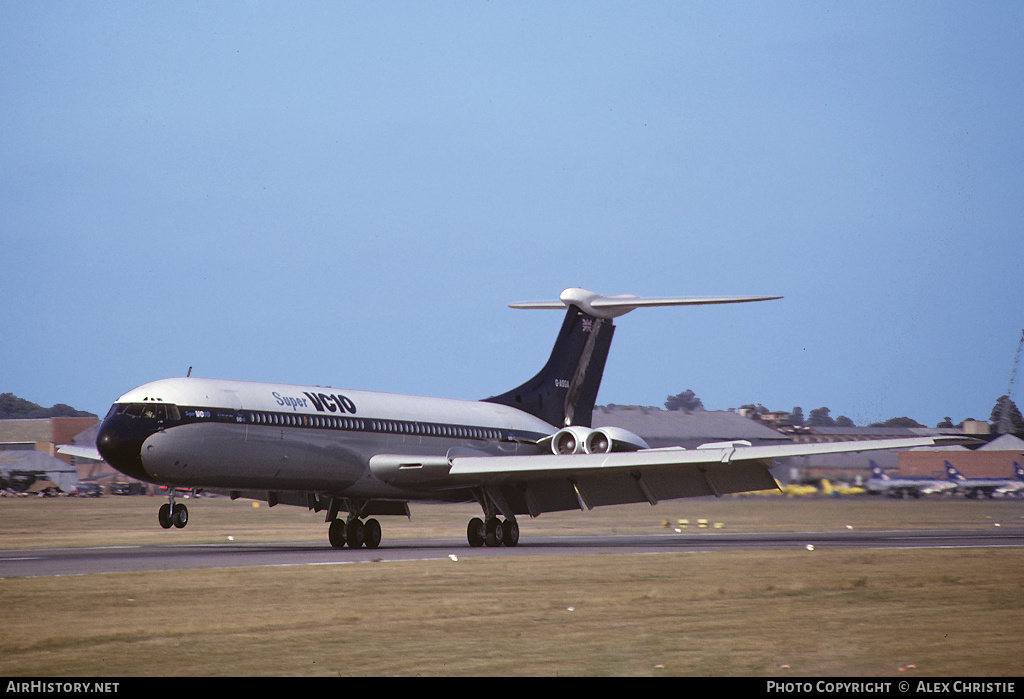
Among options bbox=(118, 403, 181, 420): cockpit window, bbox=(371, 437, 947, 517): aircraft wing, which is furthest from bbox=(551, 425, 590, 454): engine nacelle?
bbox=(118, 403, 181, 420): cockpit window

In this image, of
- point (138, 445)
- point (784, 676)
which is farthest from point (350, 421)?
point (784, 676)

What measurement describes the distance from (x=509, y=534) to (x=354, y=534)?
4.49 metres

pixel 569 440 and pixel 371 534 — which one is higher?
pixel 569 440

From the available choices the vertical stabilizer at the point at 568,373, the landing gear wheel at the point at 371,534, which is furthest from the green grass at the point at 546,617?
the vertical stabilizer at the point at 568,373

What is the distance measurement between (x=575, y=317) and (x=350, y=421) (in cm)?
1097

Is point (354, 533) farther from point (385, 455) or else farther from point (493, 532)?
point (493, 532)

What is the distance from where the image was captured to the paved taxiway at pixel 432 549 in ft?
81.8

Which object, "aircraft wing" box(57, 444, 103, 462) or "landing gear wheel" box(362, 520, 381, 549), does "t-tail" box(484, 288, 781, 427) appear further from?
"aircraft wing" box(57, 444, 103, 462)

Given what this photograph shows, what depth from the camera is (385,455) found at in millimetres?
33312

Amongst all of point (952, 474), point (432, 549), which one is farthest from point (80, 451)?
point (952, 474)

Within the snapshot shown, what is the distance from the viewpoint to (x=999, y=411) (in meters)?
110

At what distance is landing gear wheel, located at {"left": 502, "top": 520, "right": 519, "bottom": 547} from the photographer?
112 feet

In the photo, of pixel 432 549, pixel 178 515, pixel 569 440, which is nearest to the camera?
pixel 178 515
